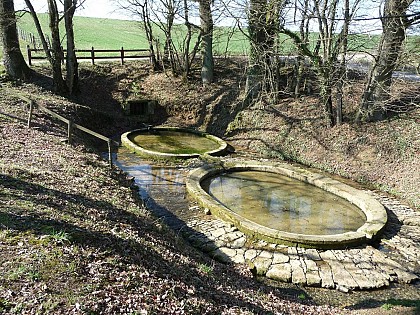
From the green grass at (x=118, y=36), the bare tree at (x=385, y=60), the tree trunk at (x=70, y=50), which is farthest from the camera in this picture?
the green grass at (x=118, y=36)

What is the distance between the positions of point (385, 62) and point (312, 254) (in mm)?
8940

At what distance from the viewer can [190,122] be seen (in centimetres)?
2036

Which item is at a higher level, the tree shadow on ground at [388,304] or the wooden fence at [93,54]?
the wooden fence at [93,54]

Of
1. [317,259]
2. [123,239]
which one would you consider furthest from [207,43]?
[123,239]

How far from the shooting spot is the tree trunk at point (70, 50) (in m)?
18.2

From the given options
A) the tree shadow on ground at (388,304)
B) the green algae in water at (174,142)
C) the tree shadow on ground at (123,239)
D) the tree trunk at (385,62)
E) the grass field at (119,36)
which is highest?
the grass field at (119,36)

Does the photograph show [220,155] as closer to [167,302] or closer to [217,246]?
[217,246]

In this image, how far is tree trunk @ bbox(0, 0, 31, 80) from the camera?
55.4 feet

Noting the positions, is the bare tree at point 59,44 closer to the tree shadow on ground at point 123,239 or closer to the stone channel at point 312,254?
the stone channel at point 312,254

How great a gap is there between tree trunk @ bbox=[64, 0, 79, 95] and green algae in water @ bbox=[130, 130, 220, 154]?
202 inches

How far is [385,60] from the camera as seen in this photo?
1356 cm

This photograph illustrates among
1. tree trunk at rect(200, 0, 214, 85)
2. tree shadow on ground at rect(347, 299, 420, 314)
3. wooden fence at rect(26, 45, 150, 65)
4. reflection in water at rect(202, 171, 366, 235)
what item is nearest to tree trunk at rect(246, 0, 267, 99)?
tree trunk at rect(200, 0, 214, 85)

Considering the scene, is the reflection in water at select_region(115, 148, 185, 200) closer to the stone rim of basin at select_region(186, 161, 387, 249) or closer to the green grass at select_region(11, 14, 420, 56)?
the stone rim of basin at select_region(186, 161, 387, 249)

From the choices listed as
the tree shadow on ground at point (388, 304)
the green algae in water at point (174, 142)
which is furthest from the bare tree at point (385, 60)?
the tree shadow on ground at point (388, 304)
